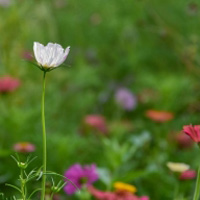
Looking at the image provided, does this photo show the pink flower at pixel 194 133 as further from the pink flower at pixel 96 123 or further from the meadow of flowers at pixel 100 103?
the pink flower at pixel 96 123

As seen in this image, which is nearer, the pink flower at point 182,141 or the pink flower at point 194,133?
the pink flower at point 194,133

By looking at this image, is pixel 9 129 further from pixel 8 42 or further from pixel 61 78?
pixel 61 78

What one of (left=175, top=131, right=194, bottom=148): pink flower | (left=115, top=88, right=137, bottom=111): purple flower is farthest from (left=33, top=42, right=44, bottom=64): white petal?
(left=115, top=88, right=137, bottom=111): purple flower

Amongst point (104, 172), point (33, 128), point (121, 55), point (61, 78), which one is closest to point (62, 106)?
point (61, 78)

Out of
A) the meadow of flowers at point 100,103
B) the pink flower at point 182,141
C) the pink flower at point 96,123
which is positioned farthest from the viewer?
the pink flower at point 96,123

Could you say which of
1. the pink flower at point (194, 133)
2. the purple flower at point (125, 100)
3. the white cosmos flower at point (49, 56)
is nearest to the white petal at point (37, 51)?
the white cosmos flower at point (49, 56)

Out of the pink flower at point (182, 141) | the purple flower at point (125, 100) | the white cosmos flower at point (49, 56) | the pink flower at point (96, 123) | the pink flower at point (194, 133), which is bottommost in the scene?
the pink flower at point (194, 133)

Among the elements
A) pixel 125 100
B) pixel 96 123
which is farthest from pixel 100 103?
pixel 96 123
